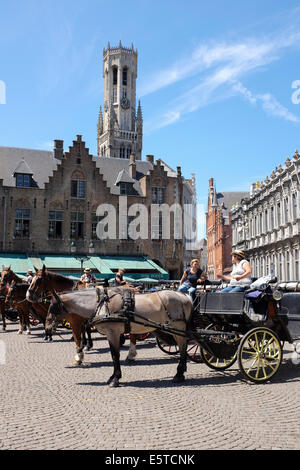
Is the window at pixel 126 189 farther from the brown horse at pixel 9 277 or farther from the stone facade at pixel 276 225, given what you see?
the brown horse at pixel 9 277

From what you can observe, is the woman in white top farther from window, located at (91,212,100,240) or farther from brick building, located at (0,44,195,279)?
window, located at (91,212,100,240)

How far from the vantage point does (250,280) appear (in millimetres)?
8734

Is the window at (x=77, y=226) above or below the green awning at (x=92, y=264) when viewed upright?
above

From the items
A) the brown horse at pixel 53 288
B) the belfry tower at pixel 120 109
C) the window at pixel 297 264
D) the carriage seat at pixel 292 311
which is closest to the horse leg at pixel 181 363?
the carriage seat at pixel 292 311

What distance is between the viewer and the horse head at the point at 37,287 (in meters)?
10.1

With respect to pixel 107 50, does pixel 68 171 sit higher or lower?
lower

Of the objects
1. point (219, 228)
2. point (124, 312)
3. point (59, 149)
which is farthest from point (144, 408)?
point (219, 228)

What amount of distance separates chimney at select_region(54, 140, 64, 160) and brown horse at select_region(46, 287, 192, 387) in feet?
102

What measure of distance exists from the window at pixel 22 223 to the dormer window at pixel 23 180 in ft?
6.91

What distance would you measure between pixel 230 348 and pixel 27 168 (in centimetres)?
3020

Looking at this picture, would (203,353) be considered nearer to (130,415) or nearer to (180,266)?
(130,415)

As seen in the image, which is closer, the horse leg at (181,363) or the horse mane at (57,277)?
the horse leg at (181,363)

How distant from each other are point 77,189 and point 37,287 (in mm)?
26820
